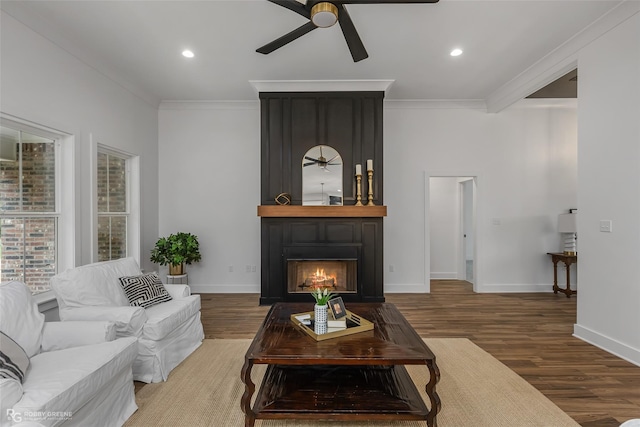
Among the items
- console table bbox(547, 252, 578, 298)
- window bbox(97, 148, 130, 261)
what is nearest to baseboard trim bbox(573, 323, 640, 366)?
console table bbox(547, 252, 578, 298)

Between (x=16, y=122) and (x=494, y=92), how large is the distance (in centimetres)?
573

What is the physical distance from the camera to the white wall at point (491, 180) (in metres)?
5.12

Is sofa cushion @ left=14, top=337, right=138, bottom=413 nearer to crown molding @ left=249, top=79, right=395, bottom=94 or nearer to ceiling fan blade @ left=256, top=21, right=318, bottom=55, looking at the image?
ceiling fan blade @ left=256, top=21, right=318, bottom=55

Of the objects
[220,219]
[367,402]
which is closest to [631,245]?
[367,402]

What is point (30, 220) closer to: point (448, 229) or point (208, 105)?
point (208, 105)

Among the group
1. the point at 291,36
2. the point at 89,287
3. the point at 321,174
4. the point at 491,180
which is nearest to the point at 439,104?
the point at 491,180

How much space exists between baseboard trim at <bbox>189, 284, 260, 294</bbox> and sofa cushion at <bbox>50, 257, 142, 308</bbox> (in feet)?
7.96

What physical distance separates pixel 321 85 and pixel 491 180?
3.13m

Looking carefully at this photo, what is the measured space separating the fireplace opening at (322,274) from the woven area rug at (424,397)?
172 centimetres

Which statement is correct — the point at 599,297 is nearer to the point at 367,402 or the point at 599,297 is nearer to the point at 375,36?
the point at 367,402

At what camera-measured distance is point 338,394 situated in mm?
1838

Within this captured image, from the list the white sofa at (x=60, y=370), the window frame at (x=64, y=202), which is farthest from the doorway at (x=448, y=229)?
the window frame at (x=64, y=202)

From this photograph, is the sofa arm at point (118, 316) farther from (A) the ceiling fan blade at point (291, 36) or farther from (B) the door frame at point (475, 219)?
(B) the door frame at point (475, 219)

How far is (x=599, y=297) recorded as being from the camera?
3.02m
